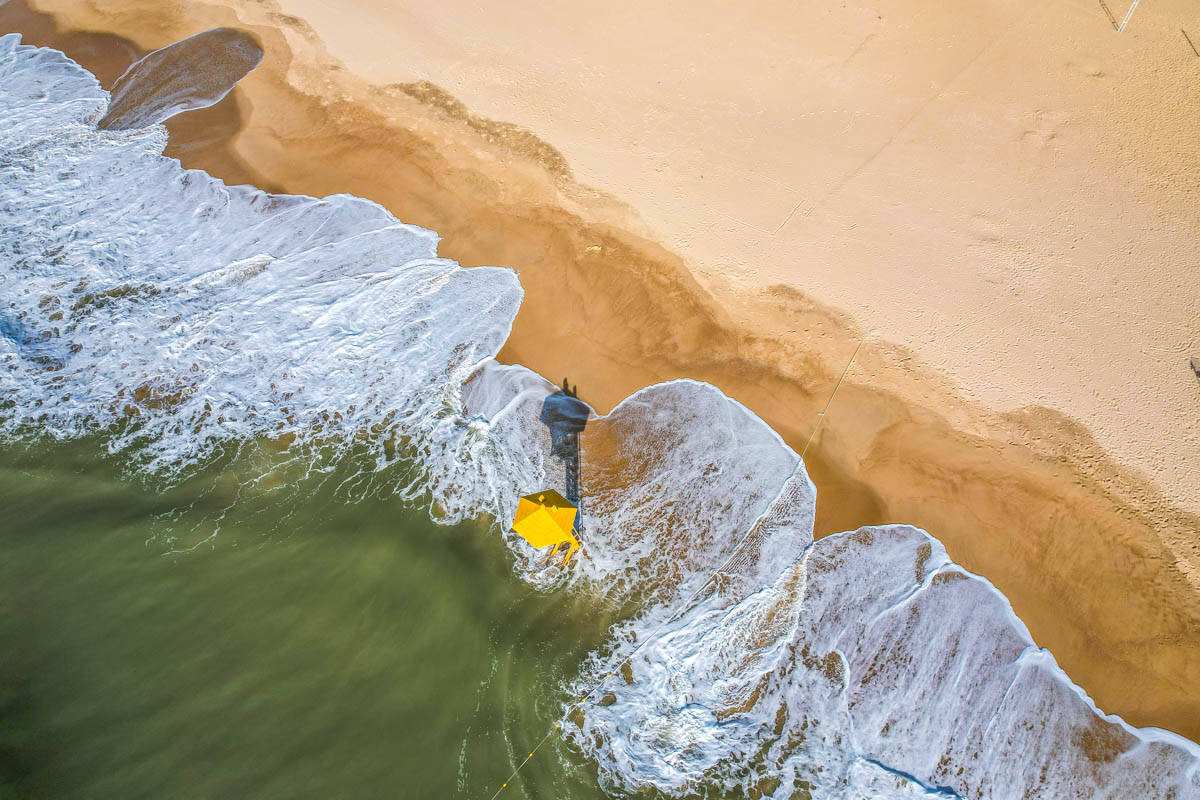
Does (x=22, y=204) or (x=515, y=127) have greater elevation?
(x=515, y=127)

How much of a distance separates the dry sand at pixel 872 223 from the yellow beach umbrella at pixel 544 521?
2746 mm

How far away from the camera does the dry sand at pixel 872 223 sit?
10.6 m

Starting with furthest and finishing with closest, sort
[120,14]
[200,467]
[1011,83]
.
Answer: [120,14] → [1011,83] → [200,467]

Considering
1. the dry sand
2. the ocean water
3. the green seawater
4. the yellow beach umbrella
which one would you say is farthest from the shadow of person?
the green seawater

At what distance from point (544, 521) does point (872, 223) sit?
9260 millimetres

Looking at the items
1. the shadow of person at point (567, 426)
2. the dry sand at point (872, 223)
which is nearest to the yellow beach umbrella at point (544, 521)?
the shadow of person at point (567, 426)

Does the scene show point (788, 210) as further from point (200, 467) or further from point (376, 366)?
point (200, 467)

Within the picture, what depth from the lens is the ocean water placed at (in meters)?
9.16

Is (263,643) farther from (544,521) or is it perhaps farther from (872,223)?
(872,223)

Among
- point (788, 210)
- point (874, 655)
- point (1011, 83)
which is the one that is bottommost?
point (874, 655)

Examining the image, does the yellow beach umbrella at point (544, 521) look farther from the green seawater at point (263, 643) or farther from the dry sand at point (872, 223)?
the dry sand at point (872, 223)

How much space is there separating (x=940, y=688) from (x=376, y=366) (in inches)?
445

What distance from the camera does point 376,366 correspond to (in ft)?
42.8

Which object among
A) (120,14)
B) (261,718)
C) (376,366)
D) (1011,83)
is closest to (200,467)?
(376,366)
